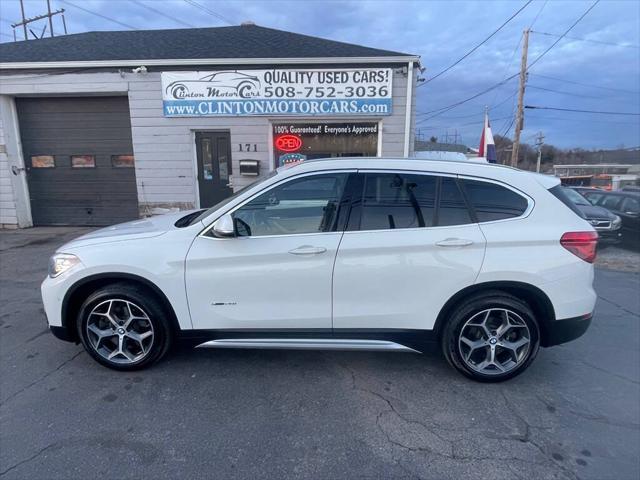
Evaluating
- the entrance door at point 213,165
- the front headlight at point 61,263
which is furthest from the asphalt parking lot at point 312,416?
the entrance door at point 213,165

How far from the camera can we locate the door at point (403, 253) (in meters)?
2.84

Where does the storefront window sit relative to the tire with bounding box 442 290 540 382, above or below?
above

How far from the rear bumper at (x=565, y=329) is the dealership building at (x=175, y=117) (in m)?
6.82

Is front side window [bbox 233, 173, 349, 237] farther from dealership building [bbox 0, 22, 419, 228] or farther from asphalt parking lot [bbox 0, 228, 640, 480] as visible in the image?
dealership building [bbox 0, 22, 419, 228]

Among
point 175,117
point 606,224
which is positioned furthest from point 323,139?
point 606,224

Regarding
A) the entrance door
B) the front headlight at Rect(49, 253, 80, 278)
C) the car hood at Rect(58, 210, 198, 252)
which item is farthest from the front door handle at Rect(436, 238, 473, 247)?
the entrance door

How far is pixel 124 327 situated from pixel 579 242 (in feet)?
12.1

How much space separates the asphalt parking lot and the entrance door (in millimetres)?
6337

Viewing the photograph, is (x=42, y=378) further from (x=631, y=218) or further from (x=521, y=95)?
(x=521, y=95)

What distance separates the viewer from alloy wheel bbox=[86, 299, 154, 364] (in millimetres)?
3027

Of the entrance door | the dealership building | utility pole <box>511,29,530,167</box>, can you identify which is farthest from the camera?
utility pole <box>511,29,530,167</box>

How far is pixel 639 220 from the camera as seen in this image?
9625 mm

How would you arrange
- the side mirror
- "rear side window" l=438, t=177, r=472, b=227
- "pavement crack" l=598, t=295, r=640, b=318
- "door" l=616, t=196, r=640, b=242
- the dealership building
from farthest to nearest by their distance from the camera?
"door" l=616, t=196, r=640, b=242 → the dealership building → "pavement crack" l=598, t=295, r=640, b=318 → "rear side window" l=438, t=177, r=472, b=227 → the side mirror

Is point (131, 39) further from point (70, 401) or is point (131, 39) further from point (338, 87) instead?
point (70, 401)
